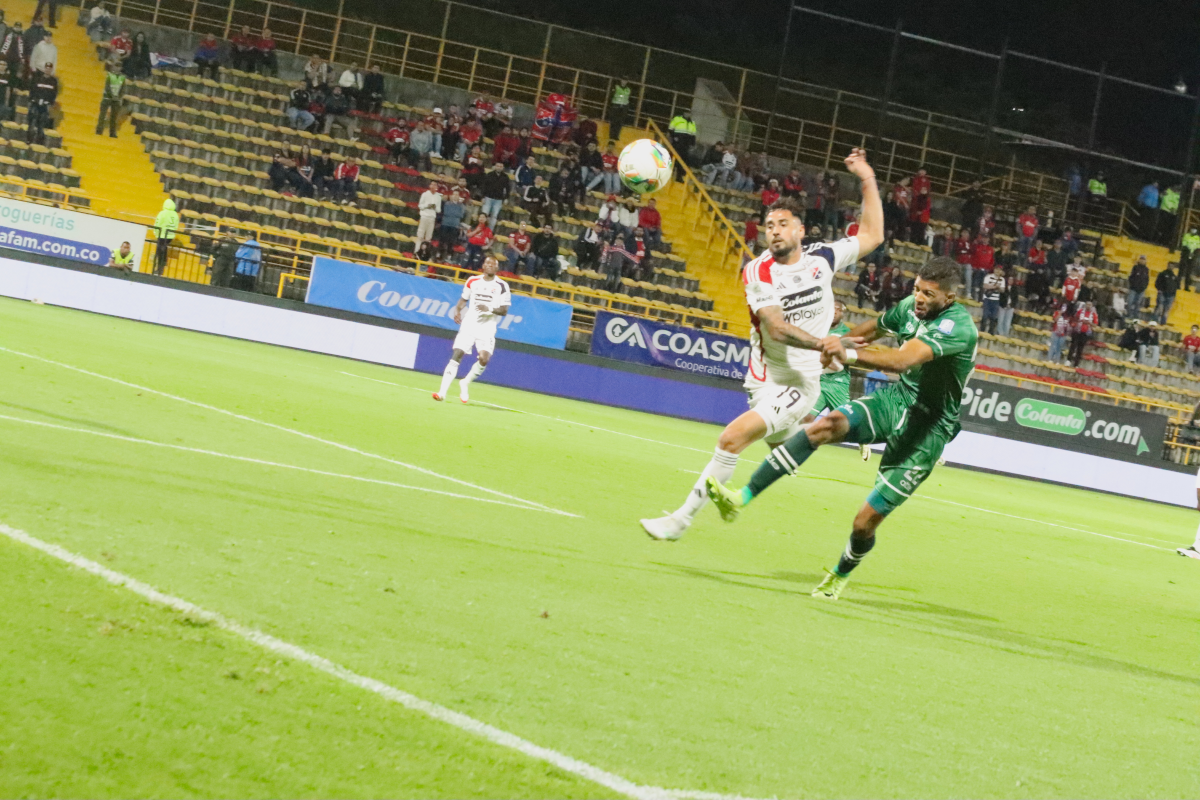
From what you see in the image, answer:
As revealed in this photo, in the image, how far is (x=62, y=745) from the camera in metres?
Answer: 3.51

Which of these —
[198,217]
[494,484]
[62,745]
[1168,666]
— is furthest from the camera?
[198,217]

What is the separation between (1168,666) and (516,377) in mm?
21357

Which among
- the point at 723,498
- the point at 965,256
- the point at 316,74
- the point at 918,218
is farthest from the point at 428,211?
the point at 723,498

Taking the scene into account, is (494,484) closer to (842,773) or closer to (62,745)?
(842,773)

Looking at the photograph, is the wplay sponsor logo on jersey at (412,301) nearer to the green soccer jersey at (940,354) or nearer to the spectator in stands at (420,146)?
the spectator in stands at (420,146)

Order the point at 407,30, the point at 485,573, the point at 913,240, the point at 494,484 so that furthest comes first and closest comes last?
the point at 407,30 < the point at 913,240 < the point at 494,484 < the point at 485,573

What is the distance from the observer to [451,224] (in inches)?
1262

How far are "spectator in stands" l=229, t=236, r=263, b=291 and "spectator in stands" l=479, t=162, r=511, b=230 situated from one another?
593 cm

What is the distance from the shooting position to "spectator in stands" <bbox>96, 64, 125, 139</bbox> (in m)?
33.7

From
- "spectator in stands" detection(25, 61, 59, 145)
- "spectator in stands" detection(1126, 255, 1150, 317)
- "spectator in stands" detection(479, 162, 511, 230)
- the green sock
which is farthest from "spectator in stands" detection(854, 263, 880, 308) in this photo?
the green sock

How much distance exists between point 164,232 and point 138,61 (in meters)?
7.73

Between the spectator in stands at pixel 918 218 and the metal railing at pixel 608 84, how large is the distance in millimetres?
1645

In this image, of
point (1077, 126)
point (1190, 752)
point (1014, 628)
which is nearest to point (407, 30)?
point (1077, 126)

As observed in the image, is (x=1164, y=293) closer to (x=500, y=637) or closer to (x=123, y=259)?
(x=123, y=259)
